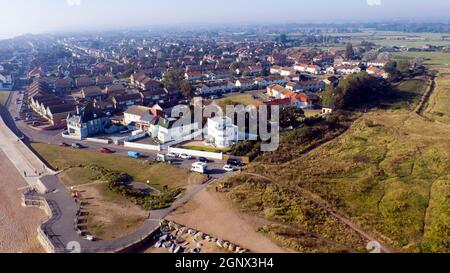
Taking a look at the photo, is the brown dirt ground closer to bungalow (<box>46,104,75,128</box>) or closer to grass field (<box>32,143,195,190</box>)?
grass field (<box>32,143,195,190</box>)

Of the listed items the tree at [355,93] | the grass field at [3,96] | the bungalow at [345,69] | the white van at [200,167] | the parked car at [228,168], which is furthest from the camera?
the bungalow at [345,69]

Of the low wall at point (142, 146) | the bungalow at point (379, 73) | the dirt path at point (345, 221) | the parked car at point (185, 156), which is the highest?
the bungalow at point (379, 73)

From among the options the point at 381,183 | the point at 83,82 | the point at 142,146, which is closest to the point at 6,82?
the point at 83,82

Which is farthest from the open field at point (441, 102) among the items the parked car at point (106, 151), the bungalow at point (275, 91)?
the parked car at point (106, 151)

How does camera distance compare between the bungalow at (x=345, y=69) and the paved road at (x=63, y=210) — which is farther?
the bungalow at (x=345, y=69)

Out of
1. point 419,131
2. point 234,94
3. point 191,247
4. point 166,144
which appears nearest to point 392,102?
point 419,131

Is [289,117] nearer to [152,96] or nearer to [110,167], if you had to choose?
[110,167]

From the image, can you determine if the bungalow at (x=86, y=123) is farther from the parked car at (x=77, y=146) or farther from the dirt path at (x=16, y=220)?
the dirt path at (x=16, y=220)
